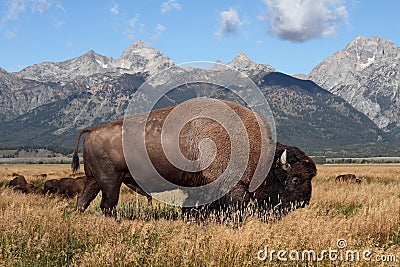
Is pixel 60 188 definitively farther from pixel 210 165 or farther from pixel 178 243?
pixel 178 243

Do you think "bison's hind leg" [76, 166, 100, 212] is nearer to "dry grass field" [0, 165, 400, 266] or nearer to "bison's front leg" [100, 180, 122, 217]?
"bison's front leg" [100, 180, 122, 217]

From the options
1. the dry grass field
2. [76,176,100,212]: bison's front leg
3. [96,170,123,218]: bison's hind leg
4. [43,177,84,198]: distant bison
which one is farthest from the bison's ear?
[43,177,84,198]: distant bison

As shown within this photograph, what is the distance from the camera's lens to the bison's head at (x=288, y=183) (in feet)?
28.8

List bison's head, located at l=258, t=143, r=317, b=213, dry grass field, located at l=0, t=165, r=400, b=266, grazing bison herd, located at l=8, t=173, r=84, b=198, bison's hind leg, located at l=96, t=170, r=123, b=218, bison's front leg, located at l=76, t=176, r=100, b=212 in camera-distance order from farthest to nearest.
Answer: grazing bison herd, located at l=8, t=173, r=84, b=198, bison's front leg, located at l=76, t=176, r=100, b=212, bison's hind leg, located at l=96, t=170, r=123, b=218, bison's head, located at l=258, t=143, r=317, b=213, dry grass field, located at l=0, t=165, r=400, b=266

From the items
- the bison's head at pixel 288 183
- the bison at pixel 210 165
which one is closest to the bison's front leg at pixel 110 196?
the bison at pixel 210 165

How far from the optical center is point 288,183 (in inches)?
347

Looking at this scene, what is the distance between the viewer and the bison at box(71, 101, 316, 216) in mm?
8484

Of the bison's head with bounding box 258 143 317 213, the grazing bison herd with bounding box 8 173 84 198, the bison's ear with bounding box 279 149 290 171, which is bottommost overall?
the grazing bison herd with bounding box 8 173 84 198

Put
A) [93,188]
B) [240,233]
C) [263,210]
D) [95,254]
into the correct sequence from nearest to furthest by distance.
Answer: [95,254]
[240,233]
[263,210]
[93,188]

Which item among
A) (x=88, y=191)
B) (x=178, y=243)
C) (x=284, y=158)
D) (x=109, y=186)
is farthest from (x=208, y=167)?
(x=88, y=191)

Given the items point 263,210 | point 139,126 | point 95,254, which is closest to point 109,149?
point 139,126

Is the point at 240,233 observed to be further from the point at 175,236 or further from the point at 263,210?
the point at 263,210

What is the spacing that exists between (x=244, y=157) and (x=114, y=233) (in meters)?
3.23

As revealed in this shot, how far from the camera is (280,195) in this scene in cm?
885
